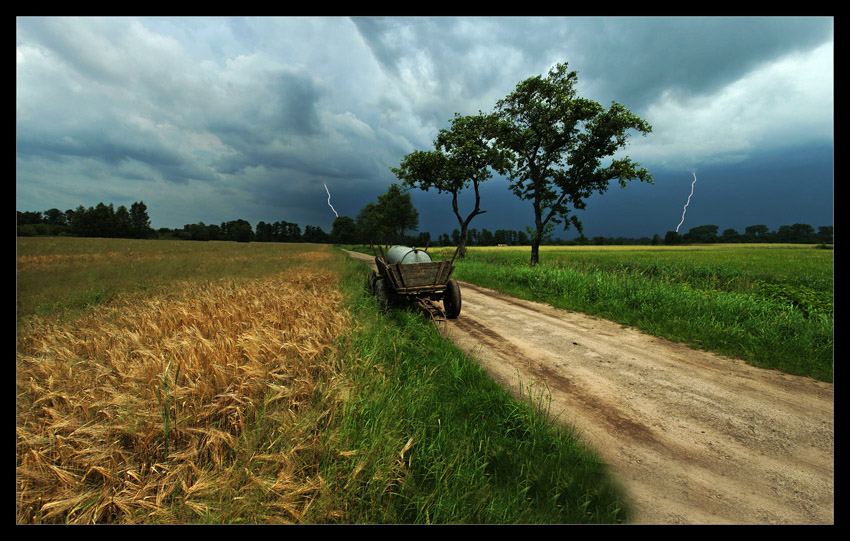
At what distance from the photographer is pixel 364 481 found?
6.29 ft

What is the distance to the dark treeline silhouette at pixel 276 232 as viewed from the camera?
17188mm

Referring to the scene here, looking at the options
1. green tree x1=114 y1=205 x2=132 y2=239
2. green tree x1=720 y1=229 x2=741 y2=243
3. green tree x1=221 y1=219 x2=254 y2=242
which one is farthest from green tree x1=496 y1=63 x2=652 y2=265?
green tree x1=720 y1=229 x2=741 y2=243

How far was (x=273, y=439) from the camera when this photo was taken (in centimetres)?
211

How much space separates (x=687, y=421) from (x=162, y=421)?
5450 mm

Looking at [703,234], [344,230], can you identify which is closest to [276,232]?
[344,230]

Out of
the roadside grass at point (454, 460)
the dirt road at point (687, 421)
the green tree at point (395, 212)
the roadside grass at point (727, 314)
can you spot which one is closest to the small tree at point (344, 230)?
the green tree at point (395, 212)

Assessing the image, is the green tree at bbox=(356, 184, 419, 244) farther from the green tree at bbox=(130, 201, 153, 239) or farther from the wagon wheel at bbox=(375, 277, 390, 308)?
the wagon wheel at bbox=(375, 277, 390, 308)

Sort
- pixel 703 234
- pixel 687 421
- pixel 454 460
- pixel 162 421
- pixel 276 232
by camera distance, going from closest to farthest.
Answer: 1. pixel 162 421
2. pixel 454 460
3. pixel 687 421
4. pixel 703 234
5. pixel 276 232

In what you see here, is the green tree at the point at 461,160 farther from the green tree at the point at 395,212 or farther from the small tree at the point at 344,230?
the small tree at the point at 344,230

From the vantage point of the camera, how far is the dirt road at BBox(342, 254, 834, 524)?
233 centimetres

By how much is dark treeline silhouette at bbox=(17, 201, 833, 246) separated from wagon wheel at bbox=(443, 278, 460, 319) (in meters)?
1.53

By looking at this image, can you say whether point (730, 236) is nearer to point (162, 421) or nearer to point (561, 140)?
point (561, 140)

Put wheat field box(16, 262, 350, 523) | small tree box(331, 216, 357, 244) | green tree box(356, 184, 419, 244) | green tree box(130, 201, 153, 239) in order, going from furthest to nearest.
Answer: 1. small tree box(331, 216, 357, 244)
2. green tree box(356, 184, 419, 244)
3. green tree box(130, 201, 153, 239)
4. wheat field box(16, 262, 350, 523)
